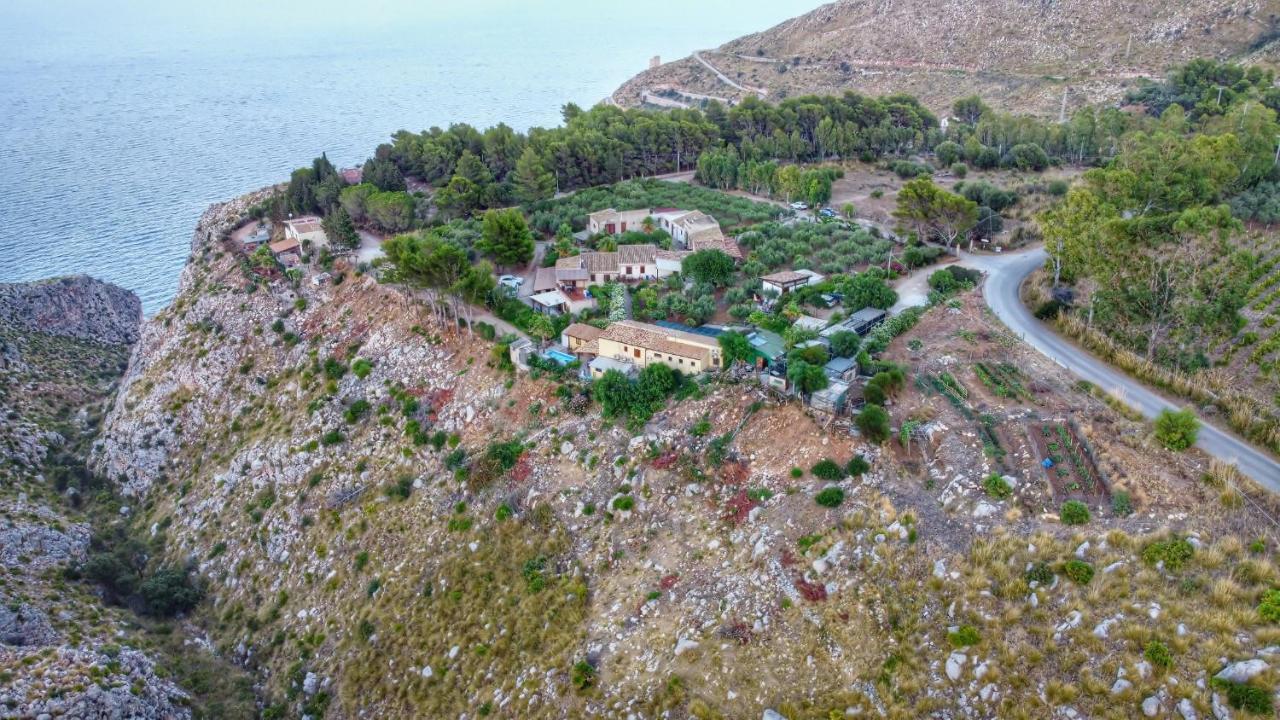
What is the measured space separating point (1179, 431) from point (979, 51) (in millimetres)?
131585

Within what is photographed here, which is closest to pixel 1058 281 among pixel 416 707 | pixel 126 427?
pixel 416 707

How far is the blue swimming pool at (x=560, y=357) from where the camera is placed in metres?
42.9

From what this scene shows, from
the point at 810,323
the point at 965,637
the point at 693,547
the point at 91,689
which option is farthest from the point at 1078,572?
the point at 91,689

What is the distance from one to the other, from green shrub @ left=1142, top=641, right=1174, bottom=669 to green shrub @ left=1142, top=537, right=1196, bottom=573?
3.26 metres

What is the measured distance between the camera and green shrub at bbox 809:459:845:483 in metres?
30.2

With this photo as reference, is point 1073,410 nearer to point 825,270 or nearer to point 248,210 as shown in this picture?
point 825,270

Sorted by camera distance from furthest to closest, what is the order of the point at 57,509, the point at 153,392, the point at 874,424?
the point at 153,392, the point at 57,509, the point at 874,424

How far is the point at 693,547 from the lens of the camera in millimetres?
30984

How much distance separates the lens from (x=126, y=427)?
54.6 meters

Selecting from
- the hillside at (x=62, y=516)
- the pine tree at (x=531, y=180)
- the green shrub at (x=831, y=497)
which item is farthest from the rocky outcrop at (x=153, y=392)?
the green shrub at (x=831, y=497)

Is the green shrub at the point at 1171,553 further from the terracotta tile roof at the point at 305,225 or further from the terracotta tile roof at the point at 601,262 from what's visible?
the terracotta tile roof at the point at 305,225

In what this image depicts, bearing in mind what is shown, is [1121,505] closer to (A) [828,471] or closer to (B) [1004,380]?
(B) [1004,380]

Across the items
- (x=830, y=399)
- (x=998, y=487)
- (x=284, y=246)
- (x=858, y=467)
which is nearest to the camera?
(x=998, y=487)

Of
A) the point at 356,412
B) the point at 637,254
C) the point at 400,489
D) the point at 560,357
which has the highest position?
the point at 637,254
